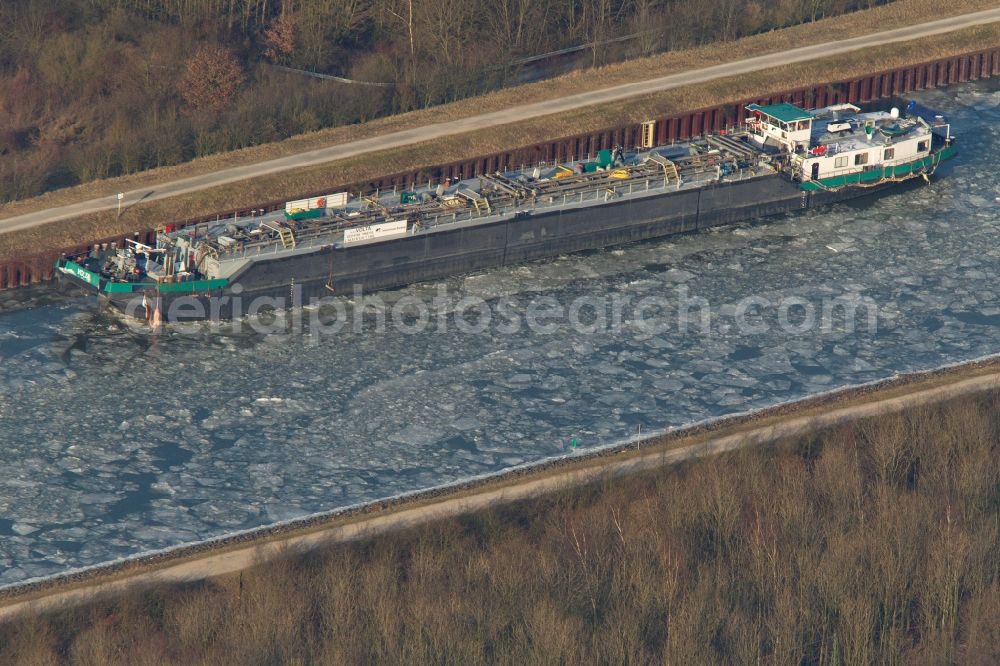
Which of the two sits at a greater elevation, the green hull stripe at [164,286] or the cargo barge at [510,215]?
the cargo barge at [510,215]

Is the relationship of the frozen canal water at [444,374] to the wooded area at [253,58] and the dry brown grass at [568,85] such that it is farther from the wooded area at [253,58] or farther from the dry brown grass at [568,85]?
the wooded area at [253,58]

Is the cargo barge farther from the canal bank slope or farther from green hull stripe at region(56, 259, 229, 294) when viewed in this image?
the canal bank slope

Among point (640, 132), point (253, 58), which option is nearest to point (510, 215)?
point (640, 132)

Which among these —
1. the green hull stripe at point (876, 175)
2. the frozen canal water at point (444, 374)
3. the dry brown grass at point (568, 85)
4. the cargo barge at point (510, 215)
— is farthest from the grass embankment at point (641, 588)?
the dry brown grass at point (568, 85)

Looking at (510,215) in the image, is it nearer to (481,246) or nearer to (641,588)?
(481,246)

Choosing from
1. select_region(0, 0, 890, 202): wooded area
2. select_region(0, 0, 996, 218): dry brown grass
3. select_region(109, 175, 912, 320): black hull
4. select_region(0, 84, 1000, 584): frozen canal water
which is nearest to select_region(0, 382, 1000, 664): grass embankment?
select_region(0, 84, 1000, 584): frozen canal water

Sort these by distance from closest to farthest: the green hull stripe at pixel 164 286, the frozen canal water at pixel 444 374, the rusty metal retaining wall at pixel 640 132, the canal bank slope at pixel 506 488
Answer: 1. the canal bank slope at pixel 506 488
2. the frozen canal water at pixel 444 374
3. the green hull stripe at pixel 164 286
4. the rusty metal retaining wall at pixel 640 132

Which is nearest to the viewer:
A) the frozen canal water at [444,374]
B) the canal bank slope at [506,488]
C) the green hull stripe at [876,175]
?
the canal bank slope at [506,488]
